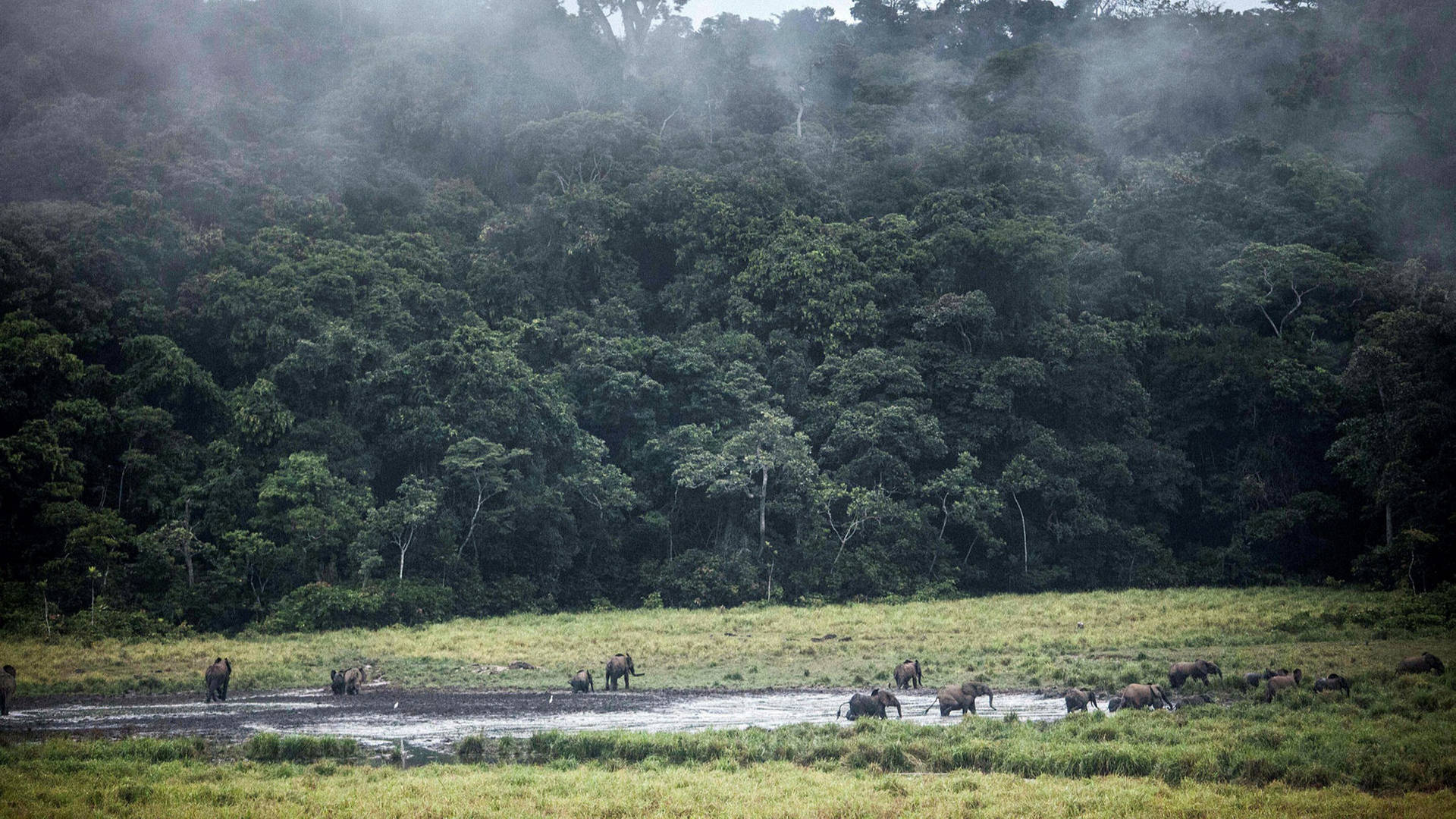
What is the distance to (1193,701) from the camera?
62.9ft

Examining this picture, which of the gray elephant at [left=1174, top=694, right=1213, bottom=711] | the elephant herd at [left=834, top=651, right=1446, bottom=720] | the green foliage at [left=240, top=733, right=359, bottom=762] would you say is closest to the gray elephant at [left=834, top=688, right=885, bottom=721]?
the elephant herd at [left=834, top=651, right=1446, bottom=720]

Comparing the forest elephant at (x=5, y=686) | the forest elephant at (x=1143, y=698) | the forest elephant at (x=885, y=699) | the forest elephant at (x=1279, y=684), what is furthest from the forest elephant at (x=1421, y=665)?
the forest elephant at (x=5, y=686)

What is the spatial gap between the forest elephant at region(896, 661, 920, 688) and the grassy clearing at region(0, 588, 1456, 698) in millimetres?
810

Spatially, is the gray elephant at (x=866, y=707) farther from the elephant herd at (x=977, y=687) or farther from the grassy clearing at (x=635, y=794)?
the grassy clearing at (x=635, y=794)

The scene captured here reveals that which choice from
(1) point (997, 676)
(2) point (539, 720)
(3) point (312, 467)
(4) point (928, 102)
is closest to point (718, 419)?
(3) point (312, 467)

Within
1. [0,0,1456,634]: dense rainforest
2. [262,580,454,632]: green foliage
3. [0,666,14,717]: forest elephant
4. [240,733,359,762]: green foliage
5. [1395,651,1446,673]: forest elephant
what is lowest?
[240,733,359,762]: green foliage

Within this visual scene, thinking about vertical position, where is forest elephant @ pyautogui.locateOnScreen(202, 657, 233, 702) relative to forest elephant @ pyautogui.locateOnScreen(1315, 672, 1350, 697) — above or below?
above

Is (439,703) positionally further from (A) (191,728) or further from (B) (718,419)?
(B) (718,419)

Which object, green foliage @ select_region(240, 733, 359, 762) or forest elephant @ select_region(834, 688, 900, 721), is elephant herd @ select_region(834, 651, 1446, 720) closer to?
forest elephant @ select_region(834, 688, 900, 721)

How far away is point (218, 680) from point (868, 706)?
14134mm

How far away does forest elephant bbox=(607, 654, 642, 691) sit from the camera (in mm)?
24844

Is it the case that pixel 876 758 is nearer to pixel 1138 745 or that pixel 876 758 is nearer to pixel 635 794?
pixel 1138 745

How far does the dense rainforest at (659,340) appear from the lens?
37906mm

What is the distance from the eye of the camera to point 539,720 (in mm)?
20562
